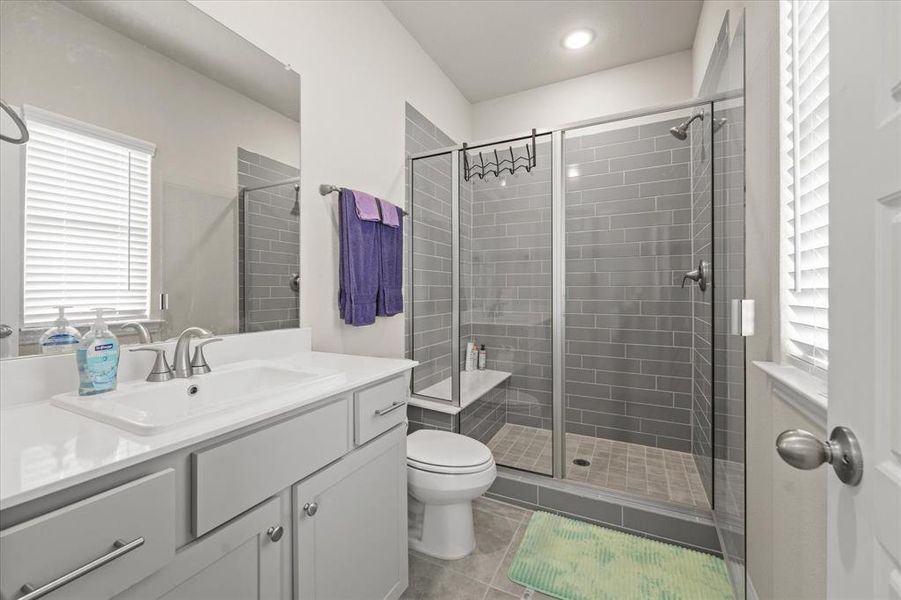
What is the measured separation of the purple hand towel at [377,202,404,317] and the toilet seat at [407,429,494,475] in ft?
2.28

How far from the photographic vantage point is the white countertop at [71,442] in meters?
0.54

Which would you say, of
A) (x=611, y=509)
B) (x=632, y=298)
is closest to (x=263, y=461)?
(x=611, y=509)

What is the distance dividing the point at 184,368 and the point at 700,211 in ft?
8.03

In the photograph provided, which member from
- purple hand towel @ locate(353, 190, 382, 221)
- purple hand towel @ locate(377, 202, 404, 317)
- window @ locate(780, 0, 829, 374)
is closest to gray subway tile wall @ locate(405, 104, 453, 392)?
purple hand towel @ locate(377, 202, 404, 317)

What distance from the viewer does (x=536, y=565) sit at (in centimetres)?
161

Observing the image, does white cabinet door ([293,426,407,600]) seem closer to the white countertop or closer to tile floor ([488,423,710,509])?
the white countertop

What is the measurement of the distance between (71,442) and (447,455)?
1.29 metres

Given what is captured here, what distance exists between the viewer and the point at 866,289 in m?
0.45

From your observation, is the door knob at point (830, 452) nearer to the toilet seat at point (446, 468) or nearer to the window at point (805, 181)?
the window at point (805, 181)

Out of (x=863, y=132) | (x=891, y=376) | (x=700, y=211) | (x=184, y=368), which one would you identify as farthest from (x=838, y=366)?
(x=700, y=211)

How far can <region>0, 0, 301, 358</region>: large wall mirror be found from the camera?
93cm

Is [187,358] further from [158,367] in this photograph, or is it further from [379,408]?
[379,408]

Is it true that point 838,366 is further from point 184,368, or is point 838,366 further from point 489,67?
point 489,67

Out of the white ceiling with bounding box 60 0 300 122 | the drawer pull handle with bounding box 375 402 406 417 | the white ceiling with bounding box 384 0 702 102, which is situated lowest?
the drawer pull handle with bounding box 375 402 406 417
